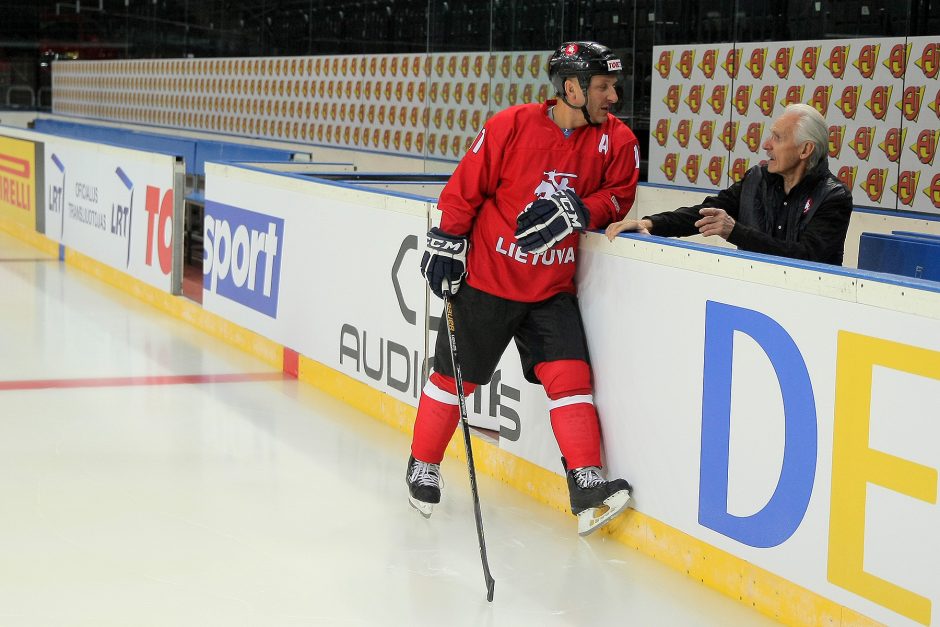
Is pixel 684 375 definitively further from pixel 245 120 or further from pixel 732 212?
pixel 245 120

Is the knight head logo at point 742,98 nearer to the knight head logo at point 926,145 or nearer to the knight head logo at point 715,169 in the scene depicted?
the knight head logo at point 715,169

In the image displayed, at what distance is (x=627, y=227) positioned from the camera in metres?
3.97

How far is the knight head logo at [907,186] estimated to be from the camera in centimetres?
616

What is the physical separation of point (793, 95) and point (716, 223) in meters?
3.51

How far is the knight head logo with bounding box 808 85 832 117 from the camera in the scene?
670cm

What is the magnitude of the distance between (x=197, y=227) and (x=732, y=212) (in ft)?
29.4

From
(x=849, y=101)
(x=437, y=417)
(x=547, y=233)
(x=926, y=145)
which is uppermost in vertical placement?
(x=849, y=101)

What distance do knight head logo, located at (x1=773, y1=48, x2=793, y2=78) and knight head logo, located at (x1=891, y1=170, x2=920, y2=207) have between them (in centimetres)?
106

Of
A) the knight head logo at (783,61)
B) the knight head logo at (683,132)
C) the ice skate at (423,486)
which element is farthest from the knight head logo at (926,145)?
the ice skate at (423,486)

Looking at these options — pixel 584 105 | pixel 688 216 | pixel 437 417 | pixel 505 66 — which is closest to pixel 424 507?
pixel 437 417

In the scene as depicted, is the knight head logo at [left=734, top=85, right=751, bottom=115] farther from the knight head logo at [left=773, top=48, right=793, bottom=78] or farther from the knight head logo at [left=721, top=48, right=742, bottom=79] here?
the knight head logo at [left=773, top=48, right=793, bottom=78]

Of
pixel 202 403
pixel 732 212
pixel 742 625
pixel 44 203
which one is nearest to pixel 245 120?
pixel 44 203

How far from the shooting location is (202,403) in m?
5.95

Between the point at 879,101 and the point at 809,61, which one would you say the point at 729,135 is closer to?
the point at 809,61
